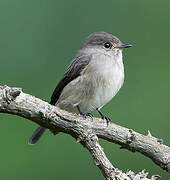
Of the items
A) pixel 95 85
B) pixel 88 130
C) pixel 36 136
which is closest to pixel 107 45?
pixel 95 85

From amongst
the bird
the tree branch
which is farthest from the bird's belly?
the tree branch

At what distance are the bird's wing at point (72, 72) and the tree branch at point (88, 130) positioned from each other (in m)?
1.29

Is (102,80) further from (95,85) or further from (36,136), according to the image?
(36,136)

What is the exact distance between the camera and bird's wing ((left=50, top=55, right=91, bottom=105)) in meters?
5.11

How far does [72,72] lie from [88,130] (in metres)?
1.69

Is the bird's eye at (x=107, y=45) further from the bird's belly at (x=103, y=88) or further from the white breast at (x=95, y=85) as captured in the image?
the bird's belly at (x=103, y=88)

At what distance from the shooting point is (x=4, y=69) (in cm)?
424

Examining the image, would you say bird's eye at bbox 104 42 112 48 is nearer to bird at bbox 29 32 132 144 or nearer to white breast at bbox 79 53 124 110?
bird at bbox 29 32 132 144

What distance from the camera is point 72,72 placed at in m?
5.15

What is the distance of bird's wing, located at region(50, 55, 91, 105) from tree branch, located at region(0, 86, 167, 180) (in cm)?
129

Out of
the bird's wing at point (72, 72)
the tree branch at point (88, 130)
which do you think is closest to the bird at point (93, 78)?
the bird's wing at point (72, 72)

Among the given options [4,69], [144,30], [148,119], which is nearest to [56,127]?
[4,69]

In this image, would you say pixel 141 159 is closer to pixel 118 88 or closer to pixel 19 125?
pixel 118 88

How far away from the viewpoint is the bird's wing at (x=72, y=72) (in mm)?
5105
